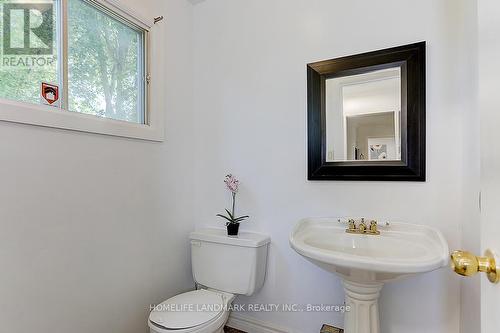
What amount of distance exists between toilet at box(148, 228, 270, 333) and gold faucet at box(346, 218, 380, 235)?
1.80 ft

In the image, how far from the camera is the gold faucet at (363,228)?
138 centimetres

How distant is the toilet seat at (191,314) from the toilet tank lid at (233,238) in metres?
0.32

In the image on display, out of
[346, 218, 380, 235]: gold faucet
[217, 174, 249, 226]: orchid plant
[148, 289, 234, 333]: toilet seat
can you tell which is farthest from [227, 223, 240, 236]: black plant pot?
[346, 218, 380, 235]: gold faucet

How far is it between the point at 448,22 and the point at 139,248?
2.08 meters

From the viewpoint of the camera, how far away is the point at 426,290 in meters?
1.36

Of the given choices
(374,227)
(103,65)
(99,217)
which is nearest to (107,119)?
(103,65)

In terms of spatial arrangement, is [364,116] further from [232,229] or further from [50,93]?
[50,93]

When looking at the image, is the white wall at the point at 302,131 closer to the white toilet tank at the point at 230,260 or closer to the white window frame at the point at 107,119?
the white toilet tank at the point at 230,260

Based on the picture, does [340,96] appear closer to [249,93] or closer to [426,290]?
[249,93]

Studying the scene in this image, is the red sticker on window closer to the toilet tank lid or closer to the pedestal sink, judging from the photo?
the toilet tank lid

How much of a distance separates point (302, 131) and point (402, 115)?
54 cm

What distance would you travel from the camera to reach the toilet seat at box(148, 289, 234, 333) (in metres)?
1.28

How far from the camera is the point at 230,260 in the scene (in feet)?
5.51

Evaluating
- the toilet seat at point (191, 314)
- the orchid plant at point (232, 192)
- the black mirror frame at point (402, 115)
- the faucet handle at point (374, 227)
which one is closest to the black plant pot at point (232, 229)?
the orchid plant at point (232, 192)
